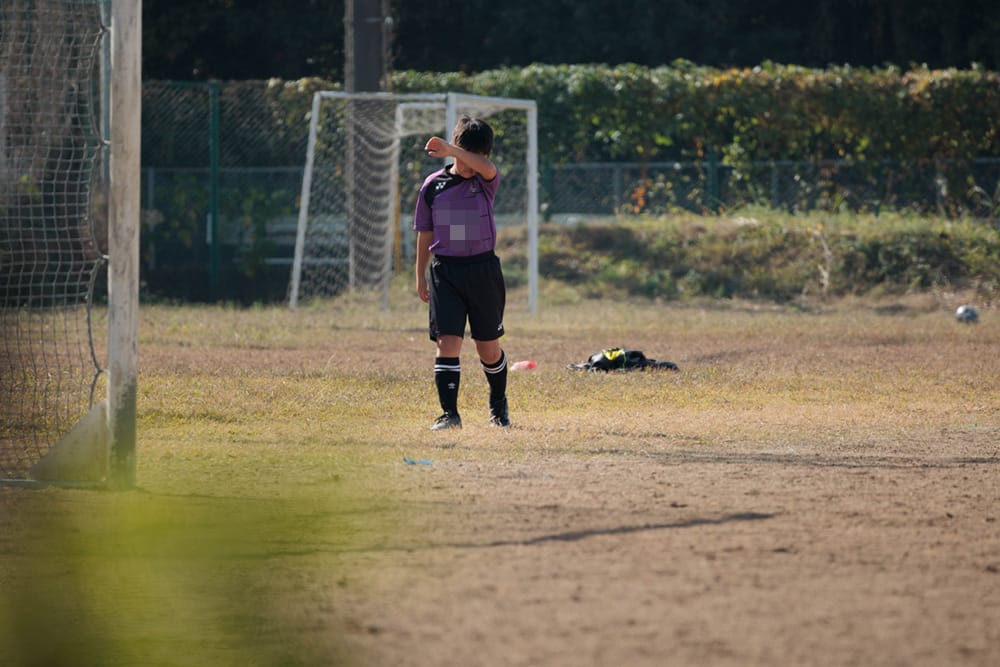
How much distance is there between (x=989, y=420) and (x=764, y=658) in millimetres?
5856

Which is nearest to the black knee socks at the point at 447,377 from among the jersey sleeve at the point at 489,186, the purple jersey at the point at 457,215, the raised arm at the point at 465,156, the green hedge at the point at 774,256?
the purple jersey at the point at 457,215

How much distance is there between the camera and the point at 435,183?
347 inches

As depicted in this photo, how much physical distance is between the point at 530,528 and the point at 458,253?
315 cm

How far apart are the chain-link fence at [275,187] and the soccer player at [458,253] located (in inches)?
546

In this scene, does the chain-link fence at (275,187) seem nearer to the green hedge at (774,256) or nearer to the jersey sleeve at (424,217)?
the green hedge at (774,256)

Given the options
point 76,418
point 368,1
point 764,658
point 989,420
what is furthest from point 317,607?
point 368,1

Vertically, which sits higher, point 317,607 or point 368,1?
point 368,1

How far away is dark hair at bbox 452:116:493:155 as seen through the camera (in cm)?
870

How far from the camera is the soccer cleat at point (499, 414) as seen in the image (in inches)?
354

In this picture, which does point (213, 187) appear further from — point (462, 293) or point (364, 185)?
point (462, 293)

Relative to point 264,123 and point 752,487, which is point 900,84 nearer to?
point 264,123

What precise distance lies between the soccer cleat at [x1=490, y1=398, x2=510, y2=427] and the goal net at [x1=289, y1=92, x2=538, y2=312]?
8.67 metres

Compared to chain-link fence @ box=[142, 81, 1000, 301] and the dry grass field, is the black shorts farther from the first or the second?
chain-link fence @ box=[142, 81, 1000, 301]

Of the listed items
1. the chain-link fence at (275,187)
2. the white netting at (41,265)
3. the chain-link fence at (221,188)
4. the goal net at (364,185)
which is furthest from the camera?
the chain-link fence at (275,187)
